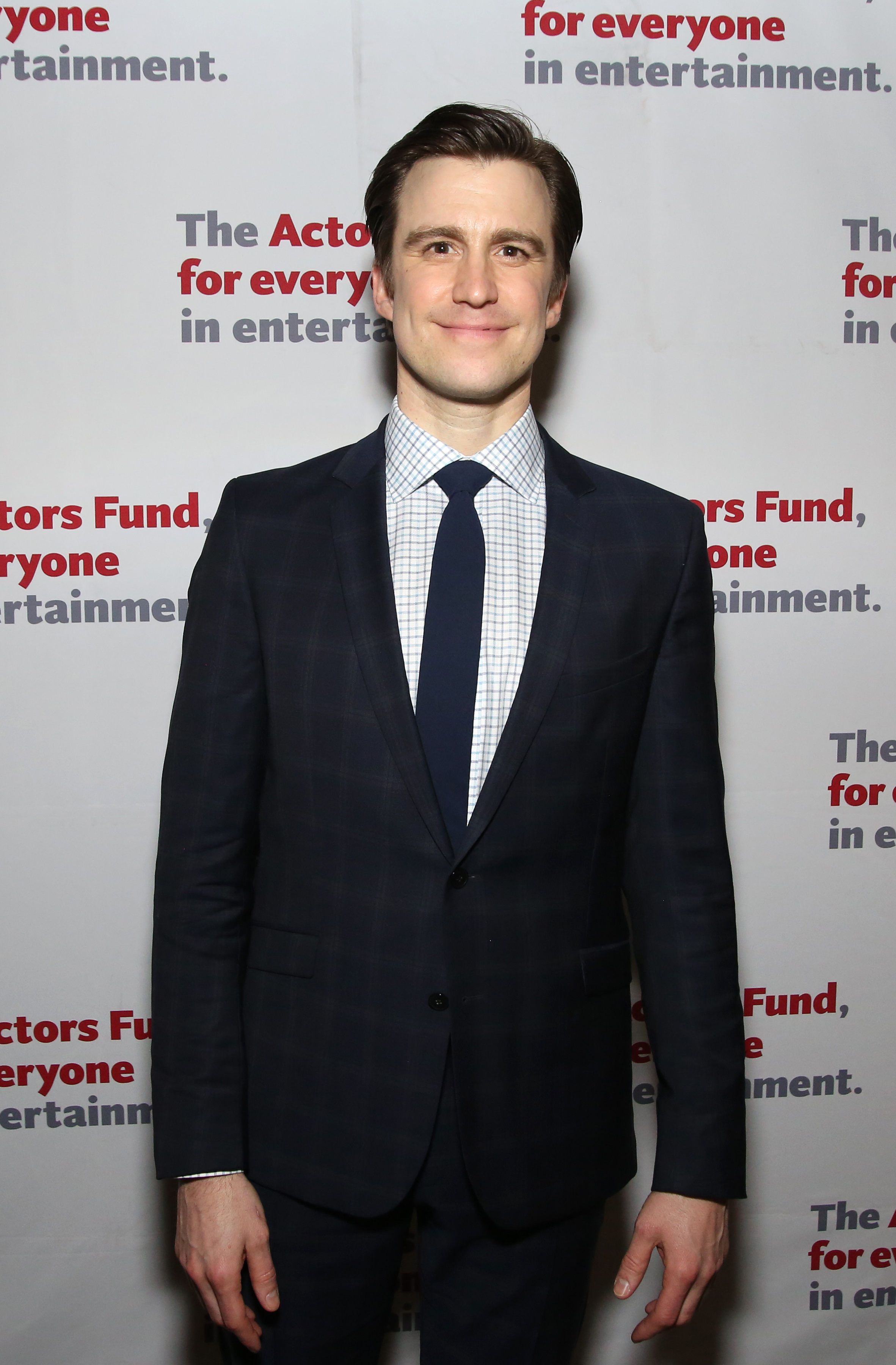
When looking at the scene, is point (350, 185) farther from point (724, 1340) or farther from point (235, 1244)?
point (724, 1340)

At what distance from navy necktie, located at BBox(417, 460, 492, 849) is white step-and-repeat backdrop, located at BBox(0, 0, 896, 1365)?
0.73 m

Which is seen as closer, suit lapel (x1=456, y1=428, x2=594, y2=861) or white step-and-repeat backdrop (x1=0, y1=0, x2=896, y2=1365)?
suit lapel (x1=456, y1=428, x2=594, y2=861)

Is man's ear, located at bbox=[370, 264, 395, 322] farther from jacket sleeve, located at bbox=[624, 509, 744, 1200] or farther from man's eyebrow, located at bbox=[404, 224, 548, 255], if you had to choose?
jacket sleeve, located at bbox=[624, 509, 744, 1200]

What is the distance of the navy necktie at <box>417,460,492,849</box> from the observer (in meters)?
1.22

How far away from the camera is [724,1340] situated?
7.06 ft

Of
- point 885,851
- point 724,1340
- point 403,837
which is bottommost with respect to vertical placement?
point 724,1340

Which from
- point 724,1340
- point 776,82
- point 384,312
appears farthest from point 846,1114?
point 776,82

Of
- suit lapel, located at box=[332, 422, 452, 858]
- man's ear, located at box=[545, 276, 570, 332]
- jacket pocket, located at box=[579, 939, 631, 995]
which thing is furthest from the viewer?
man's ear, located at box=[545, 276, 570, 332]

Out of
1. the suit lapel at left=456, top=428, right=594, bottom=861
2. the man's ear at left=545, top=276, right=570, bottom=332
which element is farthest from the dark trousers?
the man's ear at left=545, top=276, right=570, bottom=332

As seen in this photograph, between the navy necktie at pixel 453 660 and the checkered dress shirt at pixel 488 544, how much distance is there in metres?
0.01

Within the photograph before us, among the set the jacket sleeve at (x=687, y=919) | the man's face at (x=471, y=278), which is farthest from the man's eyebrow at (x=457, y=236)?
the jacket sleeve at (x=687, y=919)

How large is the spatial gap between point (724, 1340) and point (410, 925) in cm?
154

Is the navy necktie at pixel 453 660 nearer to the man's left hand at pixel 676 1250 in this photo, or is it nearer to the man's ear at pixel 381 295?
the man's ear at pixel 381 295

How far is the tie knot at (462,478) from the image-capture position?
4.30ft
